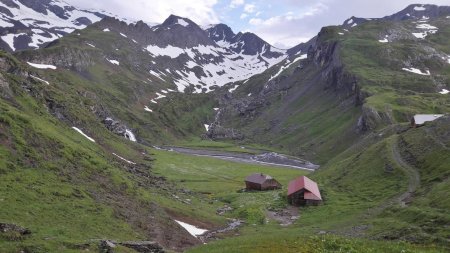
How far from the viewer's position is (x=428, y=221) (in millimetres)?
51938

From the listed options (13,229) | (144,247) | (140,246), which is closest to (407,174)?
(144,247)

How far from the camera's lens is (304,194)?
3647 inches

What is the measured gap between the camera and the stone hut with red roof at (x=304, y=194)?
91.7m

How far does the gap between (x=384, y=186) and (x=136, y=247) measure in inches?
2370

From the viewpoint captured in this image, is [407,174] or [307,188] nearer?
[407,174]

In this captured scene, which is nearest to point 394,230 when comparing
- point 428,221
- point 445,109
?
point 428,221

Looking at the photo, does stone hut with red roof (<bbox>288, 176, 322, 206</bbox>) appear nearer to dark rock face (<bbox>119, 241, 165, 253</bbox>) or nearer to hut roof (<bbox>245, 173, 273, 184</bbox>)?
hut roof (<bbox>245, 173, 273, 184</bbox>)

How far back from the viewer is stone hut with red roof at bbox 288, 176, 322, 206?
9169 cm

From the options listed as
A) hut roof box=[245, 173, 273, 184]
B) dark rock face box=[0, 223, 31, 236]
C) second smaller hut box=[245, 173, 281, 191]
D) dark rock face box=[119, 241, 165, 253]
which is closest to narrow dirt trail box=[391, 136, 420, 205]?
second smaller hut box=[245, 173, 281, 191]

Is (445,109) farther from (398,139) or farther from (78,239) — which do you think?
(78,239)

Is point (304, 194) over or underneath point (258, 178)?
underneath

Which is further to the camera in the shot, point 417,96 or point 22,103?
point 417,96

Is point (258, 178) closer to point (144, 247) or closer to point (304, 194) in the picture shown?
point (304, 194)

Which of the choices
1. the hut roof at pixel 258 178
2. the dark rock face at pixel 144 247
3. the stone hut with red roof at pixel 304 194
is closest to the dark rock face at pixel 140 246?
the dark rock face at pixel 144 247
